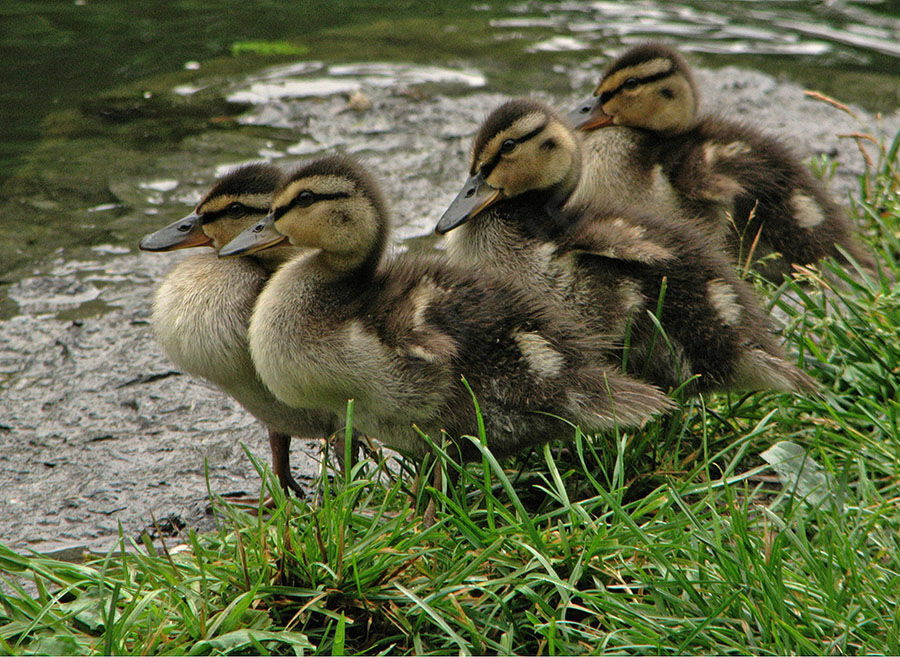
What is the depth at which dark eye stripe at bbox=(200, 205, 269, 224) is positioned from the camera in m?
3.55

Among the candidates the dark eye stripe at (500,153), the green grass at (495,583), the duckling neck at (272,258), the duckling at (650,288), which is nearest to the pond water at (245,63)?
the duckling neck at (272,258)

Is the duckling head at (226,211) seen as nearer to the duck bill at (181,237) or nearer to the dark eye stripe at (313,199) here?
the duck bill at (181,237)

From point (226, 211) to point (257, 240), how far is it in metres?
0.27

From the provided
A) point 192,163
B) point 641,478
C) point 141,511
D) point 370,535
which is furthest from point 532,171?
point 192,163

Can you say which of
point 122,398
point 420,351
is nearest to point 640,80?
point 420,351

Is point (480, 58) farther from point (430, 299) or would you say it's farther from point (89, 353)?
point (430, 299)

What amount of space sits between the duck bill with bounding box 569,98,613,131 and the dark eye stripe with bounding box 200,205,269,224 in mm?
1513

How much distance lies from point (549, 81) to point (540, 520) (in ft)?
16.3

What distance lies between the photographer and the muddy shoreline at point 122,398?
3480mm

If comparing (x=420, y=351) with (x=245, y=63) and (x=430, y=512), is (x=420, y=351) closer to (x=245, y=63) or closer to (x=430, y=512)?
(x=430, y=512)

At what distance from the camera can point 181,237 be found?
363 centimetres

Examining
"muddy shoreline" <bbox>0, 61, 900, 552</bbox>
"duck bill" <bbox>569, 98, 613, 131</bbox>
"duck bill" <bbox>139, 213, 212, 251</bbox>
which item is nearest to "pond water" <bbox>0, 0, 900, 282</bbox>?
"muddy shoreline" <bbox>0, 61, 900, 552</bbox>

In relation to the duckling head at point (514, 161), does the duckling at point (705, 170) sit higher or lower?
lower

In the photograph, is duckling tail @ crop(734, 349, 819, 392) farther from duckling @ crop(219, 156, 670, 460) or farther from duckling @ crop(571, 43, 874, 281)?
duckling @ crop(571, 43, 874, 281)
